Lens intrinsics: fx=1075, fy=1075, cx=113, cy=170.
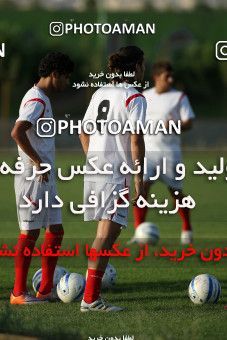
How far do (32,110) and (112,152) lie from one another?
0.91 metres

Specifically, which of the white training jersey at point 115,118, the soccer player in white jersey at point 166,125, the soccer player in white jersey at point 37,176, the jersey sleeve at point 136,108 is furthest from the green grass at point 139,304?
the jersey sleeve at point 136,108

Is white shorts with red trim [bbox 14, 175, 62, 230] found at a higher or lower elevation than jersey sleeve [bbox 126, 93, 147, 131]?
lower

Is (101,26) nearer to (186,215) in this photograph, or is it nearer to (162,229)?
(186,215)

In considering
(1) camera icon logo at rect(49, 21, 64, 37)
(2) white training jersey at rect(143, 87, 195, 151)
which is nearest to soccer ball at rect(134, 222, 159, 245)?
(2) white training jersey at rect(143, 87, 195, 151)

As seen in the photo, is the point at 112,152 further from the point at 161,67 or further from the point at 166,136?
the point at 166,136

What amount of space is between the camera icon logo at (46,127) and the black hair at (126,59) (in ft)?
2.83

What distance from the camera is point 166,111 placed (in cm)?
1593

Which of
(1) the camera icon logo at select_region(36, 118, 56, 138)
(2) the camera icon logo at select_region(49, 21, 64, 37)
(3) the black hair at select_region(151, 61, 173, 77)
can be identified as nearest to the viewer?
(1) the camera icon logo at select_region(36, 118, 56, 138)

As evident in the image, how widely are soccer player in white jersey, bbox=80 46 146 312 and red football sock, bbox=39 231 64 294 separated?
2.43 feet

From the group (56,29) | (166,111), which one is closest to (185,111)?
(166,111)

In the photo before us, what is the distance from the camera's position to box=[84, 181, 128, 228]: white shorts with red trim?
32.5 feet

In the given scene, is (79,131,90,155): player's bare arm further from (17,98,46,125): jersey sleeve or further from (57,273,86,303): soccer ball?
(57,273,86,303): soccer ball

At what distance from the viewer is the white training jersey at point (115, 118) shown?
9891mm

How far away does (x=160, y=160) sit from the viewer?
15.8 m
